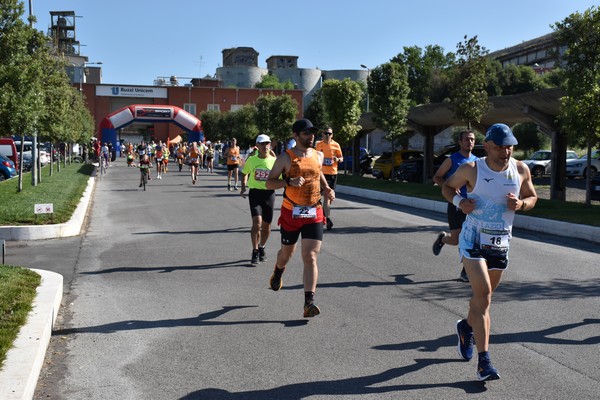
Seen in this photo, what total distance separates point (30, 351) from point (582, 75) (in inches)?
574

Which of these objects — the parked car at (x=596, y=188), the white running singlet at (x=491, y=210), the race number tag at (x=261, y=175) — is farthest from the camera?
the parked car at (x=596, y=188)

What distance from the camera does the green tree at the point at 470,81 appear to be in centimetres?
2331

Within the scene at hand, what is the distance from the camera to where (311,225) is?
7082 millimetres

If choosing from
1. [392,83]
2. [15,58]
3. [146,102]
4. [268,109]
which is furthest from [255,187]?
[146,102]

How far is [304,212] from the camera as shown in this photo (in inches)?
279

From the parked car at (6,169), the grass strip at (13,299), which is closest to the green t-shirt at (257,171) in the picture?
the grass strip at (13,299)

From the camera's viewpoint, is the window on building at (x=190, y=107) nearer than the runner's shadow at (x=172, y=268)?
No

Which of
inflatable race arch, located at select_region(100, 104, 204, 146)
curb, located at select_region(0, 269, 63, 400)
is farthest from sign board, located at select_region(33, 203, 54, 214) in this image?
inflatable race arch, located at select_region(100, 104, 204, 146)

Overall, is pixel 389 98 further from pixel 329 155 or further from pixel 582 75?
→ pixel 329 155

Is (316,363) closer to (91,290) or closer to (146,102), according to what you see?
(91,290)

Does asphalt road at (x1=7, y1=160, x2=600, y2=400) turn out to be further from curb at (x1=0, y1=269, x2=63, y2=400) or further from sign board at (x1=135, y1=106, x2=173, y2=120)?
sign board at (x1=135, y1=106, x2=173, y2=120)

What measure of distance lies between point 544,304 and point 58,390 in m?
5.13

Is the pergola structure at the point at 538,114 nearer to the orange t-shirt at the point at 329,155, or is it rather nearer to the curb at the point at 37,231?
the orange t-shirt at the point at 329,155

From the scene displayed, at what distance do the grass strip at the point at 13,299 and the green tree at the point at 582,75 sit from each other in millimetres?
12243
